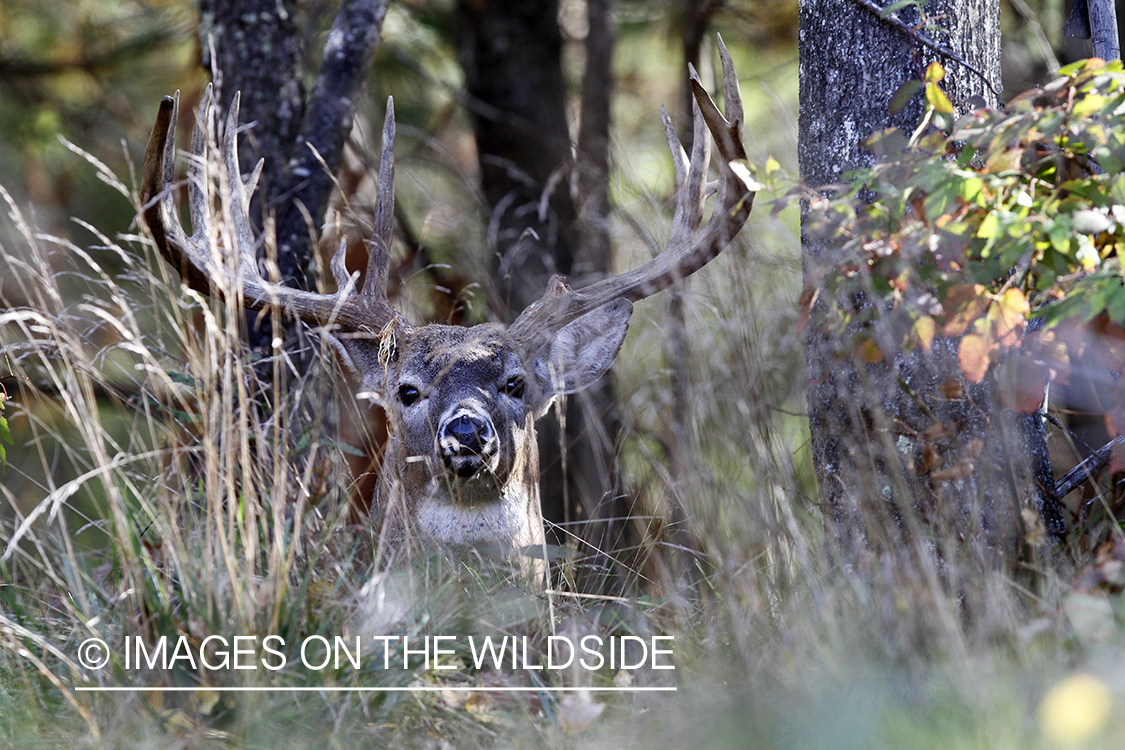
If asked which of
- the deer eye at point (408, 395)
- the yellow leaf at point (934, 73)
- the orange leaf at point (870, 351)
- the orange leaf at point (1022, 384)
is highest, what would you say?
the yellow leaf at point (934, 73)

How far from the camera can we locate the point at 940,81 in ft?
12.3

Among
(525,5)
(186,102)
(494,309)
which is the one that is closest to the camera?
(494,309)

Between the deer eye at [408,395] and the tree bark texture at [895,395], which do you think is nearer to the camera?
the tree bark texture at [895,395]

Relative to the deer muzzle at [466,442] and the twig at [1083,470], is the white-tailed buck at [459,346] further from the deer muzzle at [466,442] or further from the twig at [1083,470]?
the twig at [1083,470]

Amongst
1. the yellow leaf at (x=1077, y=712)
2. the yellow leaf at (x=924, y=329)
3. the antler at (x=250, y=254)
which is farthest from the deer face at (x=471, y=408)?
the yellow leaf at (x=1077, y=712)

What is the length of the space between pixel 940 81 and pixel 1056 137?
884mm

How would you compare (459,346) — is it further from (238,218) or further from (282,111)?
(282,111)

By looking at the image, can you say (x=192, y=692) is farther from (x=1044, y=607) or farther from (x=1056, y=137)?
(x=1056, y=137)

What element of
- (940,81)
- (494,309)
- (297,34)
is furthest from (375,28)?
(940,81)

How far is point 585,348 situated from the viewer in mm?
4852

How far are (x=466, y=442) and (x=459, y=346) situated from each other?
2.10 feet

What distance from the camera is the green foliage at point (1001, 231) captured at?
9.39 ft

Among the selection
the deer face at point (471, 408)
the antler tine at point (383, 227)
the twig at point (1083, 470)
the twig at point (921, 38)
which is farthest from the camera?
the antler tine at point (383, 227)

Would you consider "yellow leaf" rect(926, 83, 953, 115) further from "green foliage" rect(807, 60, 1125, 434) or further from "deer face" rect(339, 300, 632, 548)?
"deer face" rect(339, 300, 632, 548)
